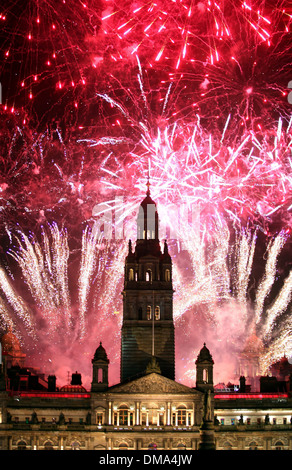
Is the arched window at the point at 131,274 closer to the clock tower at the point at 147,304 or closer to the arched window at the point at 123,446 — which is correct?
the clock tower at the point at 147,304

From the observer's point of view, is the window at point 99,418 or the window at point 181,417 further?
the window at point 181,417

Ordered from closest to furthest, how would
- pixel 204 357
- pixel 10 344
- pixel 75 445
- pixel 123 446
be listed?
1. pixel 75 445
2. pixel 123 446
3. pixel 204 357
4. pixel 10 344

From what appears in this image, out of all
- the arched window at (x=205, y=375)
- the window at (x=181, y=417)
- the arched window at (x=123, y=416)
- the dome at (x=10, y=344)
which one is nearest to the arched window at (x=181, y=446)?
the window at (x=181, y=417)

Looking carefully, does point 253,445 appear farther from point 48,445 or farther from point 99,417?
point 48,445

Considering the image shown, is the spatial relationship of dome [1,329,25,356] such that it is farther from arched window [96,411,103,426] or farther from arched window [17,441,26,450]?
arched window [17,441,26,450]

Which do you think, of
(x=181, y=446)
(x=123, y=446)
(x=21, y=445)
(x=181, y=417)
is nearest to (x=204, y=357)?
(x=181, y=417)

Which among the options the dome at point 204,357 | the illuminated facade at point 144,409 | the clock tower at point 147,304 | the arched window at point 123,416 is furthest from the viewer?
the clock tower at point 147,304
